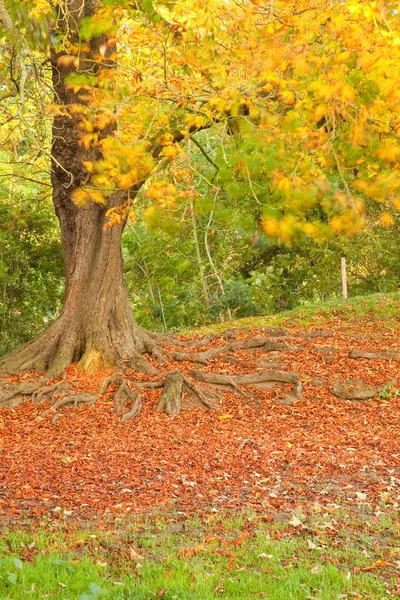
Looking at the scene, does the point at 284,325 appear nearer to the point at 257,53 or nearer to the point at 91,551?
the point at 257,53

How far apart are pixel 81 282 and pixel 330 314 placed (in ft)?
19.2

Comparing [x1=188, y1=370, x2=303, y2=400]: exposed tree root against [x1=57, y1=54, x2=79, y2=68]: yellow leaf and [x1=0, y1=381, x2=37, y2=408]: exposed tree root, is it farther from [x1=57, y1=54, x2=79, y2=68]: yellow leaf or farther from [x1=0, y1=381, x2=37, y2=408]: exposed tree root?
[x1=57, y1=54, x2=79, y2=68]: yellow leaf


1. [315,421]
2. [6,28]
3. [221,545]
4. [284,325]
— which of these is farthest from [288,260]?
[221,545]

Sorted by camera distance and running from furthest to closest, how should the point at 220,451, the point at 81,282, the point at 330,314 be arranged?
the point at 330,314
the point at 81,282
the point at 220,451

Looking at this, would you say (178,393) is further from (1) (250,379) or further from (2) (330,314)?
(2) (330,314)

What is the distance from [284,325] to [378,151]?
20.5 feet

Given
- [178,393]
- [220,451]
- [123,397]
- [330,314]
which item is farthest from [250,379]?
[330,314]

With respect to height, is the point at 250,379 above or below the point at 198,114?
below

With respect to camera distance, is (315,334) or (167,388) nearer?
(167,388)

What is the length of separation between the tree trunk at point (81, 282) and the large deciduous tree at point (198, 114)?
0.02 metres

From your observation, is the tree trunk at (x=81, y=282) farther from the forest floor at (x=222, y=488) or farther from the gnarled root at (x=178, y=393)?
the gnarled root at (x=178, y=393)

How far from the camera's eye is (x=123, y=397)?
366 inches

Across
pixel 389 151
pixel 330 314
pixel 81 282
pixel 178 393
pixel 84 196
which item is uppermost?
pixel 84 196

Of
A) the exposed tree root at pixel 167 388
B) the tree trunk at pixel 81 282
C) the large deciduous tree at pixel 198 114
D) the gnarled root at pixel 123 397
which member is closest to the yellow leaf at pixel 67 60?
the large deciduous tree at pixel 198 114
